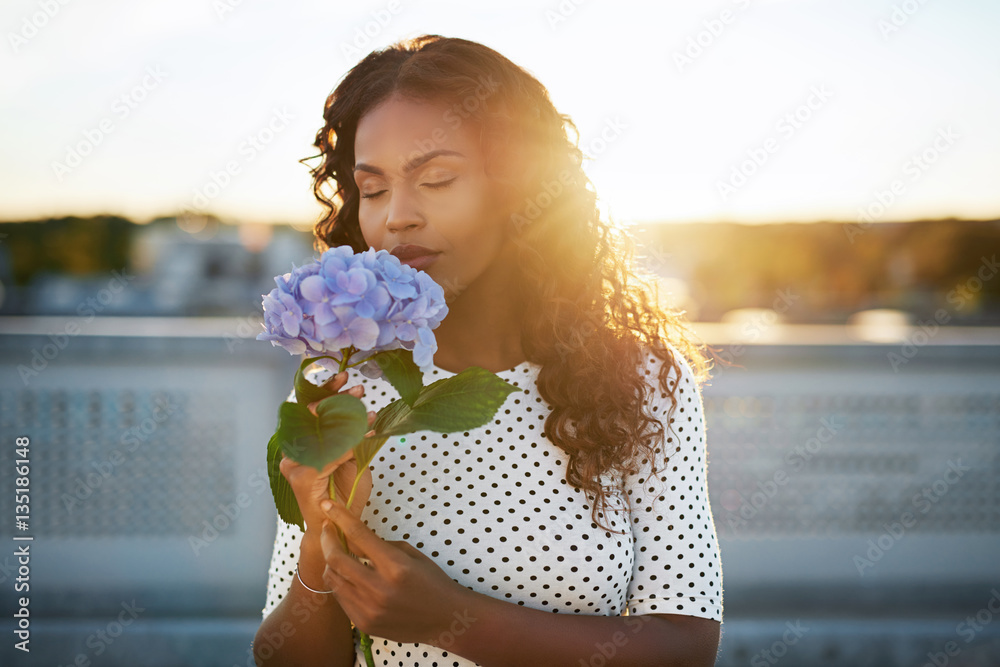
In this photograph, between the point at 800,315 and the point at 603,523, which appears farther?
the point at 800,315

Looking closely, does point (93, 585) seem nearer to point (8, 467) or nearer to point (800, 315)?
point (8, 467)

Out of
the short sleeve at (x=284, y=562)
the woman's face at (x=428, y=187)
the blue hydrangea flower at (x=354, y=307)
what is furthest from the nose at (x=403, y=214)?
the short sleeve at (x=284, y=562)

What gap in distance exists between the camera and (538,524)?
1637 mm

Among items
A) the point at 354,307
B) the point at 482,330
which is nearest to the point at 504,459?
the point at 482,330

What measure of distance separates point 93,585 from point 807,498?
3949 mm

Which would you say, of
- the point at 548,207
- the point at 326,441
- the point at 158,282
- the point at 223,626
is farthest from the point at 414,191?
the point at 158,282

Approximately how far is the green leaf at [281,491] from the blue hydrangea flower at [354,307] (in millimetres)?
266

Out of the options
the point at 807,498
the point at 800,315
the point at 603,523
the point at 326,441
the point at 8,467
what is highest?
the point at 800,315

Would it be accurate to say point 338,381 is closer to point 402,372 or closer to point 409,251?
point 402,372

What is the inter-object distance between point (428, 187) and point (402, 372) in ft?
→ 1.79

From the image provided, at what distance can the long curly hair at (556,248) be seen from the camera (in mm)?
1706

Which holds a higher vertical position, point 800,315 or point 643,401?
point 800,315

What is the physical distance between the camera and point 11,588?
391 centimetres

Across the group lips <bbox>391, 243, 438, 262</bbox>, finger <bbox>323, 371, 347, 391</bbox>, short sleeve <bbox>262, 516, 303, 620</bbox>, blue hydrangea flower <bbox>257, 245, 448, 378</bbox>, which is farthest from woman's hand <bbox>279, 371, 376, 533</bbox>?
lips <bbox>391, 243, 438, 262</bbox>
